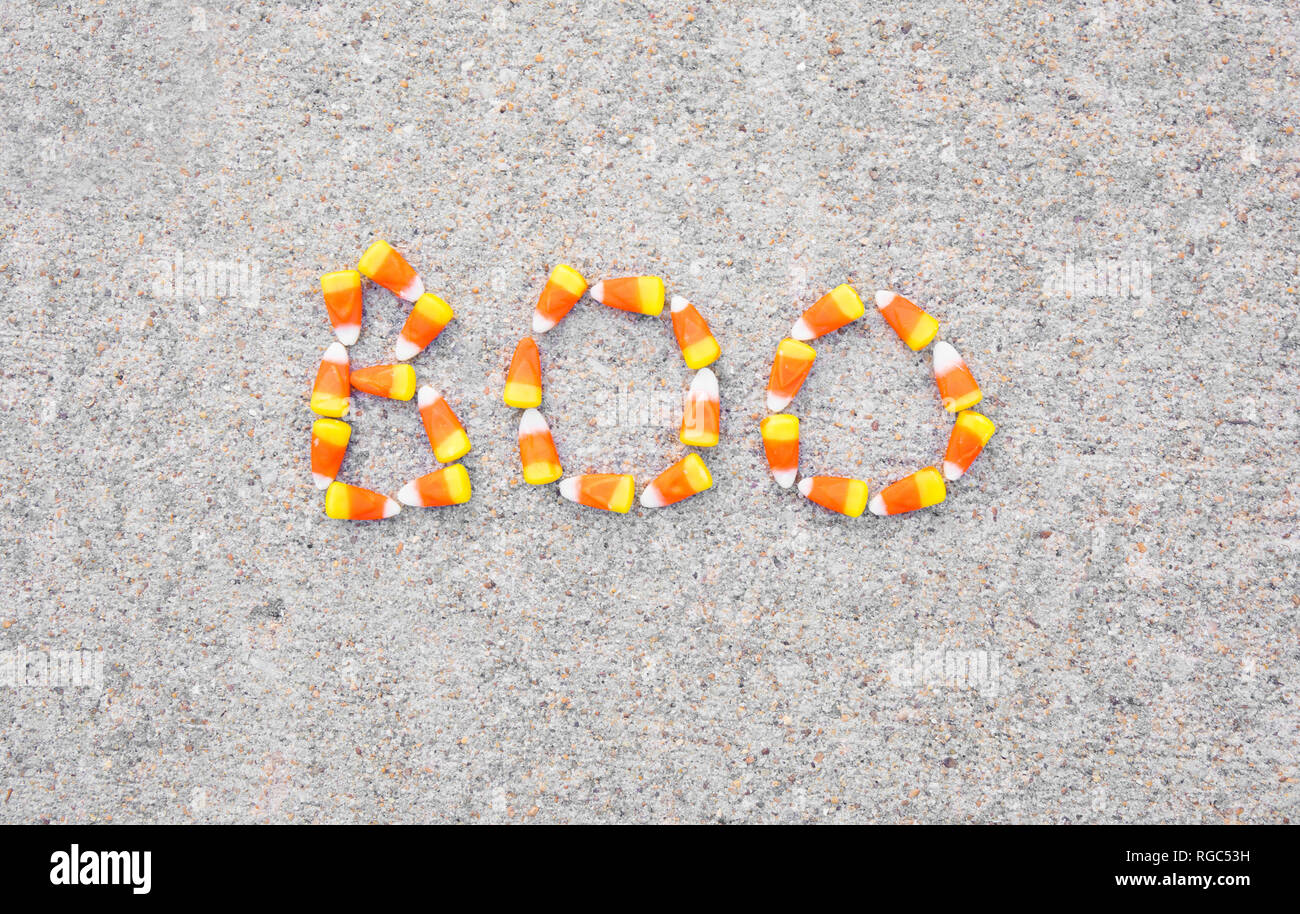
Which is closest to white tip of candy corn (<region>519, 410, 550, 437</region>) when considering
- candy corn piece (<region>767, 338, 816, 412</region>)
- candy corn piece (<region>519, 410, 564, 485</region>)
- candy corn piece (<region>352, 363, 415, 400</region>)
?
candy corn piece (<region>519, 410, 564, 485</region>)

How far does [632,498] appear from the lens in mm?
1467

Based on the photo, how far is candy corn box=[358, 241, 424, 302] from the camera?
147cm

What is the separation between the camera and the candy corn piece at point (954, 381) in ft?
4.75

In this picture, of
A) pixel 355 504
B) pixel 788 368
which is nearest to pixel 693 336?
pixel 788 368

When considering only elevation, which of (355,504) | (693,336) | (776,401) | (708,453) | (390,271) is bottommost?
(355,504)

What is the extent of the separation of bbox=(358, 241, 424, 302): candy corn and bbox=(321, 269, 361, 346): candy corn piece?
0.04 m

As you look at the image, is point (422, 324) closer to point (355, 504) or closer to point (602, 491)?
point (355, 504)

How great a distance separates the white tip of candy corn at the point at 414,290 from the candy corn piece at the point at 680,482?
631 millimetres

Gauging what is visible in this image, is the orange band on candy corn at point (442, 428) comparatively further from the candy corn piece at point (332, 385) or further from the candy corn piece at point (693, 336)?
the candy corn piece at point (693, 336)

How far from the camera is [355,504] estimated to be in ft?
4.85

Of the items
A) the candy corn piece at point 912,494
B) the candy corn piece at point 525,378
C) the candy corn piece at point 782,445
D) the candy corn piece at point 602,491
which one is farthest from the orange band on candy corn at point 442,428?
the candy corn piece at point 912,494

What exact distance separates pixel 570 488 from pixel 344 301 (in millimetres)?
610

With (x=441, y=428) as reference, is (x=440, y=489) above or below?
below

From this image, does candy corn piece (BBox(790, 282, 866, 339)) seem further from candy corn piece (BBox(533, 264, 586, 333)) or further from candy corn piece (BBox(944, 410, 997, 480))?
candy corn piece (BBox(533, 264, 586, 333))
